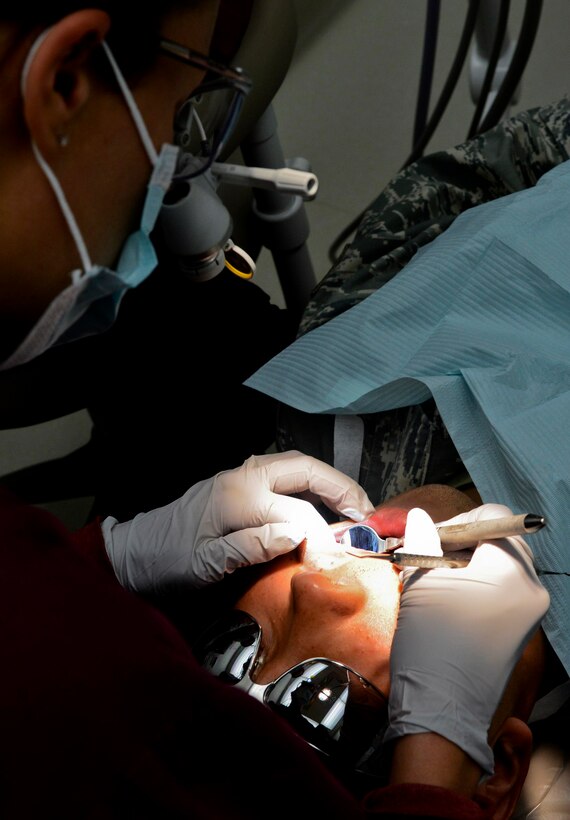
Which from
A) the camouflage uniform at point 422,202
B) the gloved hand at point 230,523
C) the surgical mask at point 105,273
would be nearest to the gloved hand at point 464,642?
the gloved hand at point 230,523

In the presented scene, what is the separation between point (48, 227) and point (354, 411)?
634 millimetres

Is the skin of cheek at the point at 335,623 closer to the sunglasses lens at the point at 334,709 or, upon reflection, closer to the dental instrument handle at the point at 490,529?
the sunglasses lens at the point at 334,709

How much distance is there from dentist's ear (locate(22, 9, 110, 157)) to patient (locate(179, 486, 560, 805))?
685 mm

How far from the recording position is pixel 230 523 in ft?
4.17

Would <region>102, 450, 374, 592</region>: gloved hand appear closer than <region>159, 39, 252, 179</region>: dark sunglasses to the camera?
No

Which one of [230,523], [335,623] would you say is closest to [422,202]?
[230,523]

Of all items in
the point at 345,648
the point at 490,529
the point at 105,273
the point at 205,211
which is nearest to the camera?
the point at 105,273

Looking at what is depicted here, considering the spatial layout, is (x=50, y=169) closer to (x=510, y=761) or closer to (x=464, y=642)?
(x=464, y=642)

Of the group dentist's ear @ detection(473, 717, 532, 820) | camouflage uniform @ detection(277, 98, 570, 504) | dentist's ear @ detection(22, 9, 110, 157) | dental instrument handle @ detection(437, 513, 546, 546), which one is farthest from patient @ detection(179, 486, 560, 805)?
dentist's ear @ detection(22, 9, 110, 157)

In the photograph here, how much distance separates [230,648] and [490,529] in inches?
16.2

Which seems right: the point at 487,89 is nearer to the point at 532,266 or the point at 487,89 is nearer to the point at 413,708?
the point at 532,266

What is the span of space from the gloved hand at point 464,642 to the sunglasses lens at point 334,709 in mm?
51

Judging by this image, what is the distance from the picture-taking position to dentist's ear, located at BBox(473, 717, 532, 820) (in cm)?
101

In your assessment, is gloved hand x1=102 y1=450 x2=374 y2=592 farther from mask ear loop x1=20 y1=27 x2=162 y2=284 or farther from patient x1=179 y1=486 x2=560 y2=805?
mask ear loop x1=20 y1=27 x2=162 y2=284
